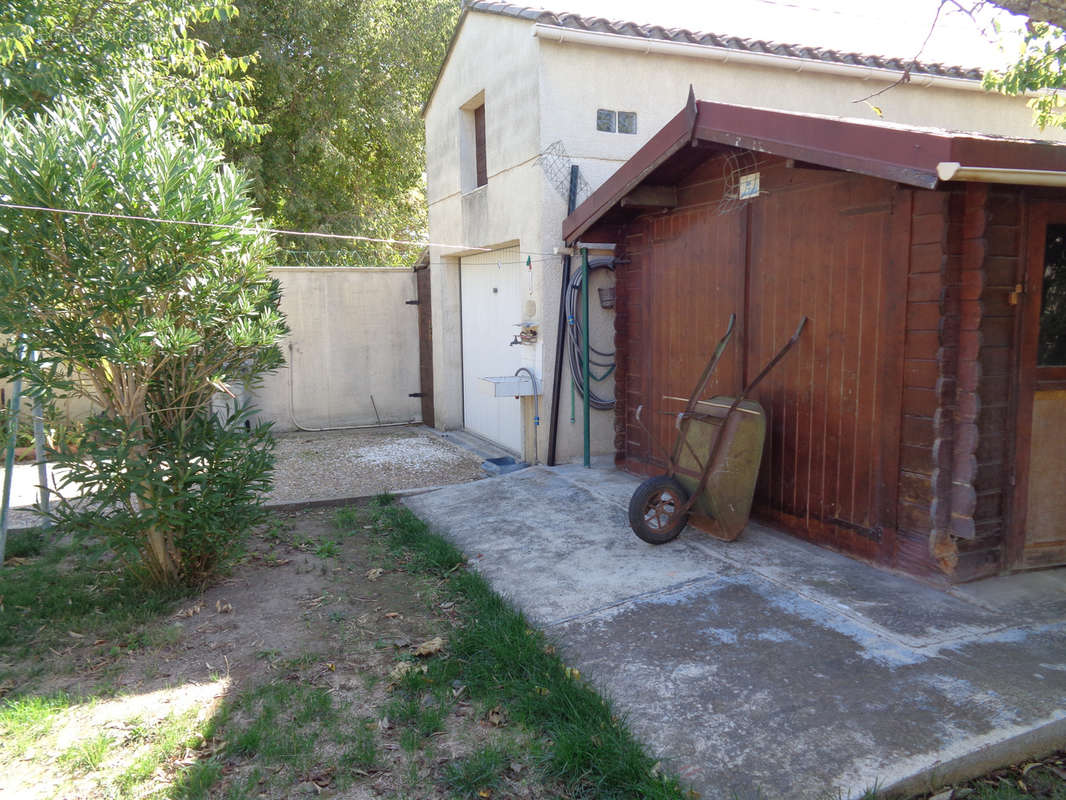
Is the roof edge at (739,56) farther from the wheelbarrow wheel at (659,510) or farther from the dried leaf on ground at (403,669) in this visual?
the dried leaf on ground at (403,669)

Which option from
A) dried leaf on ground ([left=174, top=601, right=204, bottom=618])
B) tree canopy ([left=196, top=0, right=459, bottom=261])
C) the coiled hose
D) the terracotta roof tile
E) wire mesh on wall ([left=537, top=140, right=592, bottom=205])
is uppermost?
tree canopy ([left=196, top=0, right=459, bottom=261])

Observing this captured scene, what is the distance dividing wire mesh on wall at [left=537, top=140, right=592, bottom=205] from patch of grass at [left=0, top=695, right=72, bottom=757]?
5.32 metres

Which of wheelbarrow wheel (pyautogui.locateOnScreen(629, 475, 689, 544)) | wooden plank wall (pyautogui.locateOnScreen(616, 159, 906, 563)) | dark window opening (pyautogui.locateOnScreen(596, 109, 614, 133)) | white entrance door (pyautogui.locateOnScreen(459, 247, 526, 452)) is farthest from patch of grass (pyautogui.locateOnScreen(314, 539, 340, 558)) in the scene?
dark window opening (pyautogui.locateOnScreen(596, 109, 614, 133))

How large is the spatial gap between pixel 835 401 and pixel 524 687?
2533 mm

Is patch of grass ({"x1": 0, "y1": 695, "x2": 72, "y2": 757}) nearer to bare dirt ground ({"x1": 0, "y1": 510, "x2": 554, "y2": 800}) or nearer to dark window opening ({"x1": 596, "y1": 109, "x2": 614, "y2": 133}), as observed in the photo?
bare dirt ground ({"x1": 0, "y1": 510, "x2": 554, "y2": 800})

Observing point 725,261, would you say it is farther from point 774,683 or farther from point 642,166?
point 774,683

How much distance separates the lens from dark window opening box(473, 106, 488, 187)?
28.4 feet

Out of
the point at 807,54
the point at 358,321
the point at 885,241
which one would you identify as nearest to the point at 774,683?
the point at 885,241

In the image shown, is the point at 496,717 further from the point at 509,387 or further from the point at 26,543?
the point at 26,543

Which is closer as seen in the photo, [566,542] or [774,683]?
[774,683]

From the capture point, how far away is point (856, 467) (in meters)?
4.35

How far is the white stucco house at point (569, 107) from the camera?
22.3 feet

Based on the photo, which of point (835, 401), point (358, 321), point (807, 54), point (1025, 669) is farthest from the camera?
point (358, 321)

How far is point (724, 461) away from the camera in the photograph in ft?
15.4
